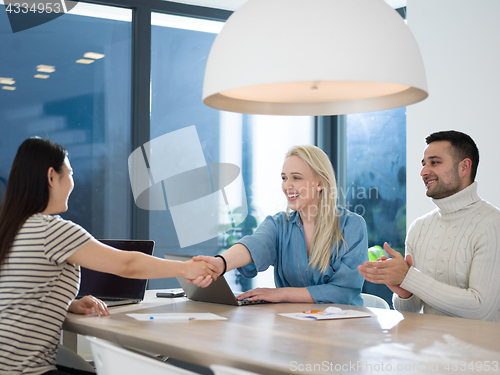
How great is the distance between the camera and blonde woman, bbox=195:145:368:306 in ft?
7.32

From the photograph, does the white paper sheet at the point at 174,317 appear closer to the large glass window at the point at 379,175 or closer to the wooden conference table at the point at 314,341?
the wooden conference table at the point at 314,341

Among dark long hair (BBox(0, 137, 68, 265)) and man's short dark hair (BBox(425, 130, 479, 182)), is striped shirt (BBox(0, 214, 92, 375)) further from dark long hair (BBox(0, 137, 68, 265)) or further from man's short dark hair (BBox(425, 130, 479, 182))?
man's short dark hair (BBox(425, 130, 479, 182))

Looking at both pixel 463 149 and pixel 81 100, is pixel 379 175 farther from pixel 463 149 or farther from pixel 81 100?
pixel 81 100

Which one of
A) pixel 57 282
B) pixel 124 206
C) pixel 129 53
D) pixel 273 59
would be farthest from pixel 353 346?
pixel 129 53

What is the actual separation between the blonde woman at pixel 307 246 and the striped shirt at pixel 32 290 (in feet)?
2.18

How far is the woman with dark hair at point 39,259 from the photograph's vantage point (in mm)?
1641

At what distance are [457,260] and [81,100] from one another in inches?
109

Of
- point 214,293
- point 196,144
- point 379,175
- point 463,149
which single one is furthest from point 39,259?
point 379,175

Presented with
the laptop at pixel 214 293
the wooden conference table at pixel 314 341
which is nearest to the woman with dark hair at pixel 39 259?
the wooden conference table at pixel 314 341

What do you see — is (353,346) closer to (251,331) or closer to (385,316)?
(251,331)

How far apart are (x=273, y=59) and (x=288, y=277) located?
4.88 feet

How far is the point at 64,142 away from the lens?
364cm

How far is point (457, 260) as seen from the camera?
7.30 feet

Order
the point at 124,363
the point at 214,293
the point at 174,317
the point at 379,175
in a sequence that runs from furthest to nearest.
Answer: the point at 379,175 → the point at 214,293 → the point at 174,317 → the point at 124,363
